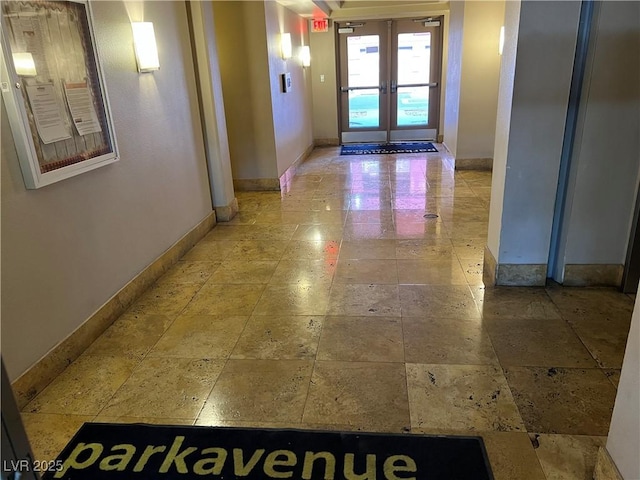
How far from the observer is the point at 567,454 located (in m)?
1.77

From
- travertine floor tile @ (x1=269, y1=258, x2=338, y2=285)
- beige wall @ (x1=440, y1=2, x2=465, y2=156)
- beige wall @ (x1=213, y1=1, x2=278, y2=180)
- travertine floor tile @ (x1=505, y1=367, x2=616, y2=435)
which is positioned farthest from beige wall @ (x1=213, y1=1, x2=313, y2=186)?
travertine floor tile @ (x1=505, y1=367, x2=616, y2=435)

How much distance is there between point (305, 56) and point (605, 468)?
771 cm

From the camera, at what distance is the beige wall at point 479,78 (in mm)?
5988

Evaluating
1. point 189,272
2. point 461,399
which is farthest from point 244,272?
point 461,399

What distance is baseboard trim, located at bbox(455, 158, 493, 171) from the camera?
6670 mm

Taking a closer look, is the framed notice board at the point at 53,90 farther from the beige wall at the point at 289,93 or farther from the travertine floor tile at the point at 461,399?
the beige wall at the point at 289,93

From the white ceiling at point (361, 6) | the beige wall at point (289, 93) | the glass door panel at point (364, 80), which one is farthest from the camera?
the glass door panel at point (364, 80)

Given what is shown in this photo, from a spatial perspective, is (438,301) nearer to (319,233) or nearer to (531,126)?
(531,126)

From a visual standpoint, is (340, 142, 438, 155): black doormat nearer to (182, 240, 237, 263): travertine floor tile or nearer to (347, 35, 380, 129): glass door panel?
(347, 35, 380, 129): glass door panel

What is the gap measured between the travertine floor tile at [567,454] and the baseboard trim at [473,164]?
5319mm

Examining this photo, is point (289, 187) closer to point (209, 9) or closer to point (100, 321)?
point (209, 9)

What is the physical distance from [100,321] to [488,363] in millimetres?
2220

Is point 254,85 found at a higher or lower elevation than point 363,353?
higher

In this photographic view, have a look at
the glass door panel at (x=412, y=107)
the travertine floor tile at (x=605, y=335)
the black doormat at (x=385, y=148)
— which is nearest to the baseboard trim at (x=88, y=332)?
the travertine floor tile at (x=605, y=335)
